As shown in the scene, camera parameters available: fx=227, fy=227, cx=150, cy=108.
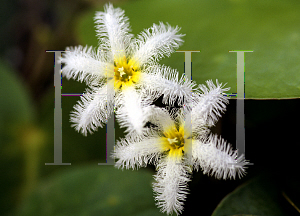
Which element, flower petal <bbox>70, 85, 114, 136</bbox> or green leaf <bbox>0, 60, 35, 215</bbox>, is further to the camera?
green leaf <bbox>0, 60, 35, 215</bbox>

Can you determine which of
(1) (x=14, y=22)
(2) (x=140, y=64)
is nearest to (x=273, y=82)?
(2) (x=140, y=64)

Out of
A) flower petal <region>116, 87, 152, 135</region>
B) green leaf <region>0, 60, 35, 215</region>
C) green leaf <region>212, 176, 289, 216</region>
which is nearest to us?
flower petal <region>116, 87, 152, 135</region>

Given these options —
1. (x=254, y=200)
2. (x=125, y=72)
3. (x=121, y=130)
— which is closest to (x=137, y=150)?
(x=121, y=130)

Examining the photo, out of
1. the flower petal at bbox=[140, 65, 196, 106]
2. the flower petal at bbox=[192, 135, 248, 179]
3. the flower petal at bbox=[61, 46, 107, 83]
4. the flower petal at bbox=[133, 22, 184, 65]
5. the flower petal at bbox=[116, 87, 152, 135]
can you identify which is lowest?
the flower petal at bbox=[192, 135, 248, 179]

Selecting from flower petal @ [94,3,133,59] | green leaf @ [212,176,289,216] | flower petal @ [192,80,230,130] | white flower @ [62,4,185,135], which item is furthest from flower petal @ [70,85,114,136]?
green leaf @ [212,176,289,216]

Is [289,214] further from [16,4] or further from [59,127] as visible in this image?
[16,4]

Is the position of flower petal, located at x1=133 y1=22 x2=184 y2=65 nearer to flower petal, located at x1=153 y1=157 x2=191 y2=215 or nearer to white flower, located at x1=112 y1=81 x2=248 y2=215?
white flower, located at x1=112 y1=81 x2=248 y2=215

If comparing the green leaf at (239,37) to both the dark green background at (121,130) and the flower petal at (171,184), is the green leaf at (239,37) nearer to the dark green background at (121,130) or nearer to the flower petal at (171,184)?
the dark green background at (121,130)
